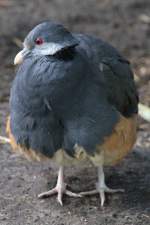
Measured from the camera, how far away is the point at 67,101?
195 inches

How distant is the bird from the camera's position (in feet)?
16.1

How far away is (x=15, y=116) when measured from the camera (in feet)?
16.9

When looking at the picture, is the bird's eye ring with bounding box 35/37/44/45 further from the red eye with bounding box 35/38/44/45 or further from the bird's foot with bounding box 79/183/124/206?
the bird's foot with bounding box 79/183/124/206


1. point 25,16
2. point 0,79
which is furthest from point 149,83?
point 25,16

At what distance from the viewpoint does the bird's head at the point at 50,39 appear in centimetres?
485

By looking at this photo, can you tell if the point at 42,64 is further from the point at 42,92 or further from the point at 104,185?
the point at 104,185

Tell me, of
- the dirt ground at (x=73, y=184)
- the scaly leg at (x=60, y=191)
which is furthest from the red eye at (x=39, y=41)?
the dirt ground at (x=73, y=184)

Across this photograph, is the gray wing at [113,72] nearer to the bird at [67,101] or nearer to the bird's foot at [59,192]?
the bird at [67,101]

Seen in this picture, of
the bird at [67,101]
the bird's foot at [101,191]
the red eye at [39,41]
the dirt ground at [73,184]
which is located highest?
the red eye at [39,41]

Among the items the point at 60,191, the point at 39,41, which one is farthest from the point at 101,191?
the point at 39,41

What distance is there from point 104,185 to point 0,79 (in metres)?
2.87

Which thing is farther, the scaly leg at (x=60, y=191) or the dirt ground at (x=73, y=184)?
the scaly leg at (x=60, y=191)

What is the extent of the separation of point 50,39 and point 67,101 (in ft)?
1.51

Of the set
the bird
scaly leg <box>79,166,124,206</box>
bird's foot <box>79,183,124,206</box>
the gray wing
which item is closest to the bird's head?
the bird
